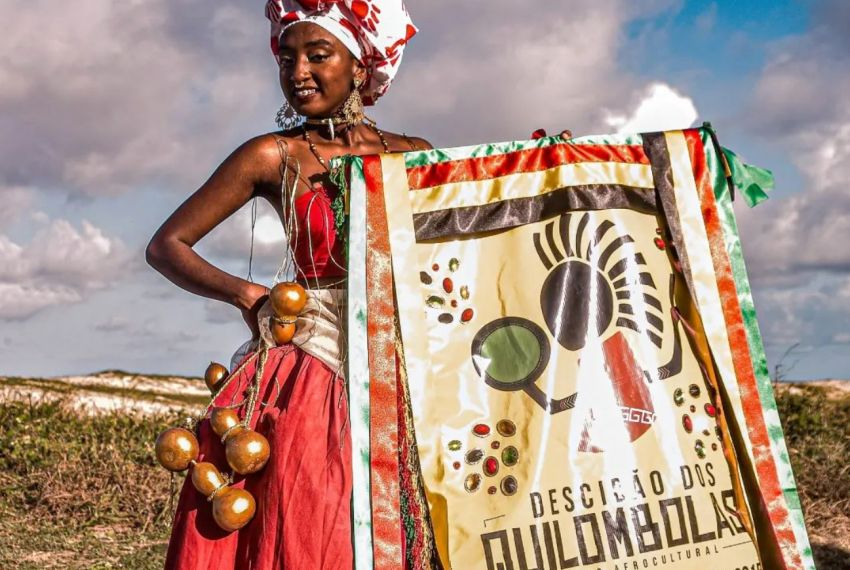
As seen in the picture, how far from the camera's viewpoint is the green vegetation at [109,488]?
616cm

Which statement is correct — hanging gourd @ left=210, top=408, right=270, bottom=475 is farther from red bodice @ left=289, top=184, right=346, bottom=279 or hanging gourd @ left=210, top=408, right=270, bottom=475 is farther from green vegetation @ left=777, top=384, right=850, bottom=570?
green vegetation @ left=777, top=384, right=850, bottom=570

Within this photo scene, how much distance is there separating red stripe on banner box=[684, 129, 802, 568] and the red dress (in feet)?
4.10

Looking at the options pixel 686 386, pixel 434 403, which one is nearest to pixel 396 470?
pixel 434 403

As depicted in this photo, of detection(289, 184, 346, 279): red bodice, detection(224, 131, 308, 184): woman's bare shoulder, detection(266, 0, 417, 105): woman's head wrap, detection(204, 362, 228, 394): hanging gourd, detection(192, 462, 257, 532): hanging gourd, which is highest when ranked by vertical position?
detection(266, 0, 417, 105): woman's head wrap

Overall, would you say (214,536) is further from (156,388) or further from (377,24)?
(156,388)

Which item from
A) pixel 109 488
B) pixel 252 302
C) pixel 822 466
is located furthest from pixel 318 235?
pixel 822 466

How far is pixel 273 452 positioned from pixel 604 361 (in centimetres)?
104

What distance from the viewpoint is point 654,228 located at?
10.3 feet

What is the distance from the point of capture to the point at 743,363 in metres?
3.09

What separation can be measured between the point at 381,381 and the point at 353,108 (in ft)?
3.26

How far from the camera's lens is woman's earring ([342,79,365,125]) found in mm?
3281

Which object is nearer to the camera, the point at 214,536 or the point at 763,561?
the point at 214,536

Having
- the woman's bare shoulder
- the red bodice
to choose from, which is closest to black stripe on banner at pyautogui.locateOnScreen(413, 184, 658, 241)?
the red bodice

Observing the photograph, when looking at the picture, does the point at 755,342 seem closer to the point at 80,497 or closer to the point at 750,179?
the point at 750,179
